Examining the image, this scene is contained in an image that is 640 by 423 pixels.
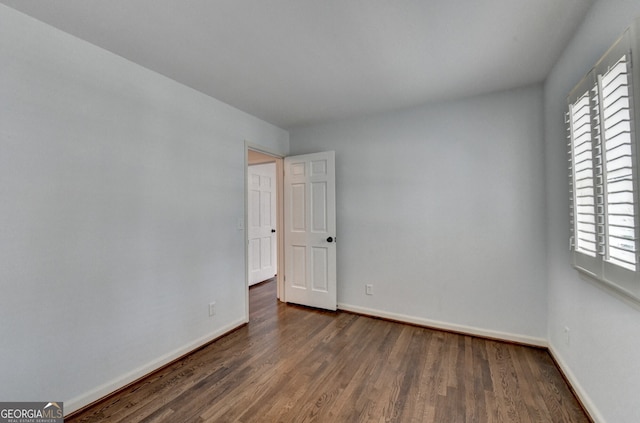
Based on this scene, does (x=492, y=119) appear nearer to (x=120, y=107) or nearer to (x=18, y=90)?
(x=120, y=107)

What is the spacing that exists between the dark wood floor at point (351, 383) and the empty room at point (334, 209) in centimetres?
2

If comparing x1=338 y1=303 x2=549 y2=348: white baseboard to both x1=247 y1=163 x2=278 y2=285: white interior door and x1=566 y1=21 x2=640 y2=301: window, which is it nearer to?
x1=566 y1=21 x2=640 y2=301: window

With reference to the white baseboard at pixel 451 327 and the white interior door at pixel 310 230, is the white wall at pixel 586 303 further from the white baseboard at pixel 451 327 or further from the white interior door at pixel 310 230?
the white interior door at pixel 310 230

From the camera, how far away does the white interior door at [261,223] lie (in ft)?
16.0

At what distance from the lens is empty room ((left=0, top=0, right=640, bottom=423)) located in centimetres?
153

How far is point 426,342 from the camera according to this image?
2658mm

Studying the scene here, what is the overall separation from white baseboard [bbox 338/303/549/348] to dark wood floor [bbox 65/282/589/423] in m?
0.07

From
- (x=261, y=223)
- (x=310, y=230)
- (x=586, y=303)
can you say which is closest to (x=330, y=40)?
(x=310, y=230)

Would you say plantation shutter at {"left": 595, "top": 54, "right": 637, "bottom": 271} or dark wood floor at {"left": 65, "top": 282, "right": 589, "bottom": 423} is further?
dark wood floor at {"left": 65, "top": 282, "right": 589, "bottom": 423}

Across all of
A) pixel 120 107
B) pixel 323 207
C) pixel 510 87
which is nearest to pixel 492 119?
pixel 510 87

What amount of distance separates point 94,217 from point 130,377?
4.06ft

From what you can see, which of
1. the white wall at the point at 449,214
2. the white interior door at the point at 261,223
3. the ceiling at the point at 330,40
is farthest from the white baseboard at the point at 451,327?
the ceiling at the point at 330,40

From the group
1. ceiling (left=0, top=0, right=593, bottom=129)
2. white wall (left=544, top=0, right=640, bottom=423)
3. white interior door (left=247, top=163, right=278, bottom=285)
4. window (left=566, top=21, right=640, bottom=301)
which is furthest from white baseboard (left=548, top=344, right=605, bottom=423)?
white interior door (left=247, top=163, right=278, bottom=285)
